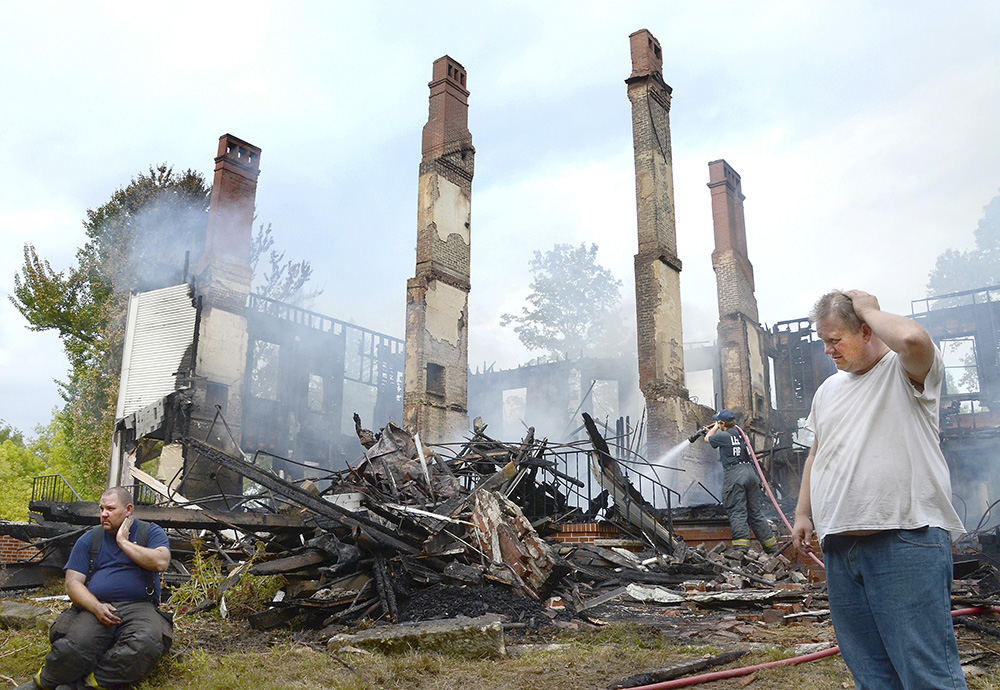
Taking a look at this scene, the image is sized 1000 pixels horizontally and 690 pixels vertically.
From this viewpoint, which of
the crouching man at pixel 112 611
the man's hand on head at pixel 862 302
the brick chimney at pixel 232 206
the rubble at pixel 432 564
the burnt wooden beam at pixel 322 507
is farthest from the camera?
the brick chimney at pixel 232 206

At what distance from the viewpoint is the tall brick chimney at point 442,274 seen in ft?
52.5

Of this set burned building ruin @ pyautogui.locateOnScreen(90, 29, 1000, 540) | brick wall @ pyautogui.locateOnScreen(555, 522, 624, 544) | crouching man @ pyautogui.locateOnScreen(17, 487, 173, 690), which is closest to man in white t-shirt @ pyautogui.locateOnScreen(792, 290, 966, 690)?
crouching man @ pyautogui.locateOnScreen(17, 487, 173, 690)

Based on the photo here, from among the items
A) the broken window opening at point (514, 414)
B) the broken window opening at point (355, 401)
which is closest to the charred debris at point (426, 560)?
the broken window opening at point (355, 401)

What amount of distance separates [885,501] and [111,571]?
435 centimetres

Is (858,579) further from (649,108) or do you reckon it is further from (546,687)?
(649,108)

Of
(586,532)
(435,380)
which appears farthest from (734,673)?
(435,380)

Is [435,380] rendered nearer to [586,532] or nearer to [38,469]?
[586,532]

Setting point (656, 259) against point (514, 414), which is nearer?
point (656, 259)

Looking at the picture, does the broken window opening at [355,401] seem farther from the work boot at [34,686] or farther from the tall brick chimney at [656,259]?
the work boot at [34,686]

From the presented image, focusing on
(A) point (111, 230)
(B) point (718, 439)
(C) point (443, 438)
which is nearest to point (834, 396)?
(B) point (718, 439)

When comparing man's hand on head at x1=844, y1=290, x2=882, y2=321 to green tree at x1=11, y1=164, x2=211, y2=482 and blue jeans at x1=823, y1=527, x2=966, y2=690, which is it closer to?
blue jeans at x1=823, y1=527, x2=966, y2=690

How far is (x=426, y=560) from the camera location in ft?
22.1

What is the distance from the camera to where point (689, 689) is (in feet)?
12.2

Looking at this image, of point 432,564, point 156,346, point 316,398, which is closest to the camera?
point 432,564
